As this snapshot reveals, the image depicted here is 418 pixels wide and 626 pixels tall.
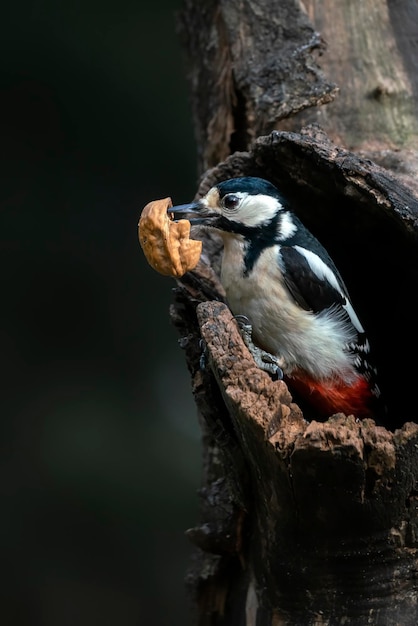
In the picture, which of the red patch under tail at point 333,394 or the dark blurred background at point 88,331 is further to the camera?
the dark blurred background at point 88,331

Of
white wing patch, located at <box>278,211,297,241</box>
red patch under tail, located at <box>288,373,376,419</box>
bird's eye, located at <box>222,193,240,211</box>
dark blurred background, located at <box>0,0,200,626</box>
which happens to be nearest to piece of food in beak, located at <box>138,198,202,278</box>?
bird's eye, located at <box>222,193,240,211</box>

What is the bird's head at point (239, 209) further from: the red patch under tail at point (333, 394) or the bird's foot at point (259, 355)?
the red patch under tail at point (333, 394)

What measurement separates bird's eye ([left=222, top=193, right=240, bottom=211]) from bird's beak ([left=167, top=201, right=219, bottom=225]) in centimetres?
5

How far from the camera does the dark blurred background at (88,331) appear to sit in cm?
483

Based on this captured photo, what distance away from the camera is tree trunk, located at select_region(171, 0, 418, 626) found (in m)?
2.11

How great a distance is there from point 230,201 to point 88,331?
7.55 ft

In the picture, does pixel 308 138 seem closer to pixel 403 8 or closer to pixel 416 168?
pixel 416 168

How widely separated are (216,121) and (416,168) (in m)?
0.99

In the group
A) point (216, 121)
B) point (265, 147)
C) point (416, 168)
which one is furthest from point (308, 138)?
point (216, 121)

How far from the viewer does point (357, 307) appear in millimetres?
3451

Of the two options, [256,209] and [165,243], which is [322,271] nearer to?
[256,209]

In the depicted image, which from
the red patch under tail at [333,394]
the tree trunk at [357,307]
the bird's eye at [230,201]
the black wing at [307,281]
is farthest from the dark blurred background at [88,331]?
the black wing at [307,281]

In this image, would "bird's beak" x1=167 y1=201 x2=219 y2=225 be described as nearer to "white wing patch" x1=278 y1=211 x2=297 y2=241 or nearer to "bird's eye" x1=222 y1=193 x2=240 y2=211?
"bird's eye" x1=222 y1=193 x2=240 y2=211

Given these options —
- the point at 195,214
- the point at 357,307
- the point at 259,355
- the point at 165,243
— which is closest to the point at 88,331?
the point at 357,307
